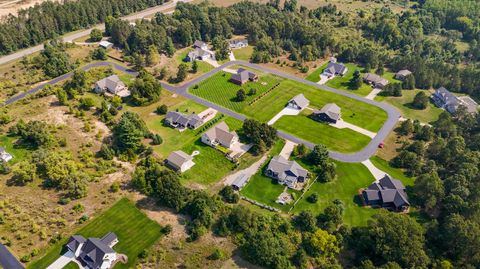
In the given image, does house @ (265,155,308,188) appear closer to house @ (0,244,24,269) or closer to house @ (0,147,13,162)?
house @ (0,244,24,269)

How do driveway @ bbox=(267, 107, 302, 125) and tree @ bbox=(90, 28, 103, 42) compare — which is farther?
tree @ bbox=(90, 28, 103, 42)

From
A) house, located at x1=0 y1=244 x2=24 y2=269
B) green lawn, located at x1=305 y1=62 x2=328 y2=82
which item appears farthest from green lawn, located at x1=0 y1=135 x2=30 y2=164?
green lawn, located at x1=305 y1=62 x2=328 y2=82

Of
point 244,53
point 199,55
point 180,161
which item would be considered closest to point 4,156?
point 180,161

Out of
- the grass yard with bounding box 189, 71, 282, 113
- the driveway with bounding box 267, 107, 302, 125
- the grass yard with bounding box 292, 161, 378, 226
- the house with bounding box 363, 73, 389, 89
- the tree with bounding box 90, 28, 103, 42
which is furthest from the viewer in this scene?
the tree with bounding box 90, 28, 103, 42

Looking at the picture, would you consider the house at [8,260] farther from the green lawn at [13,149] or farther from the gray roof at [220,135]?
the gray roof at [220,135]

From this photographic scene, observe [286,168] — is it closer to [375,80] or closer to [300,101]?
[300,101]

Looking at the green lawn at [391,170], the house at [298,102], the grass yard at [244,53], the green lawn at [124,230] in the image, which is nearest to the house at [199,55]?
the grass yard at [244,53]
